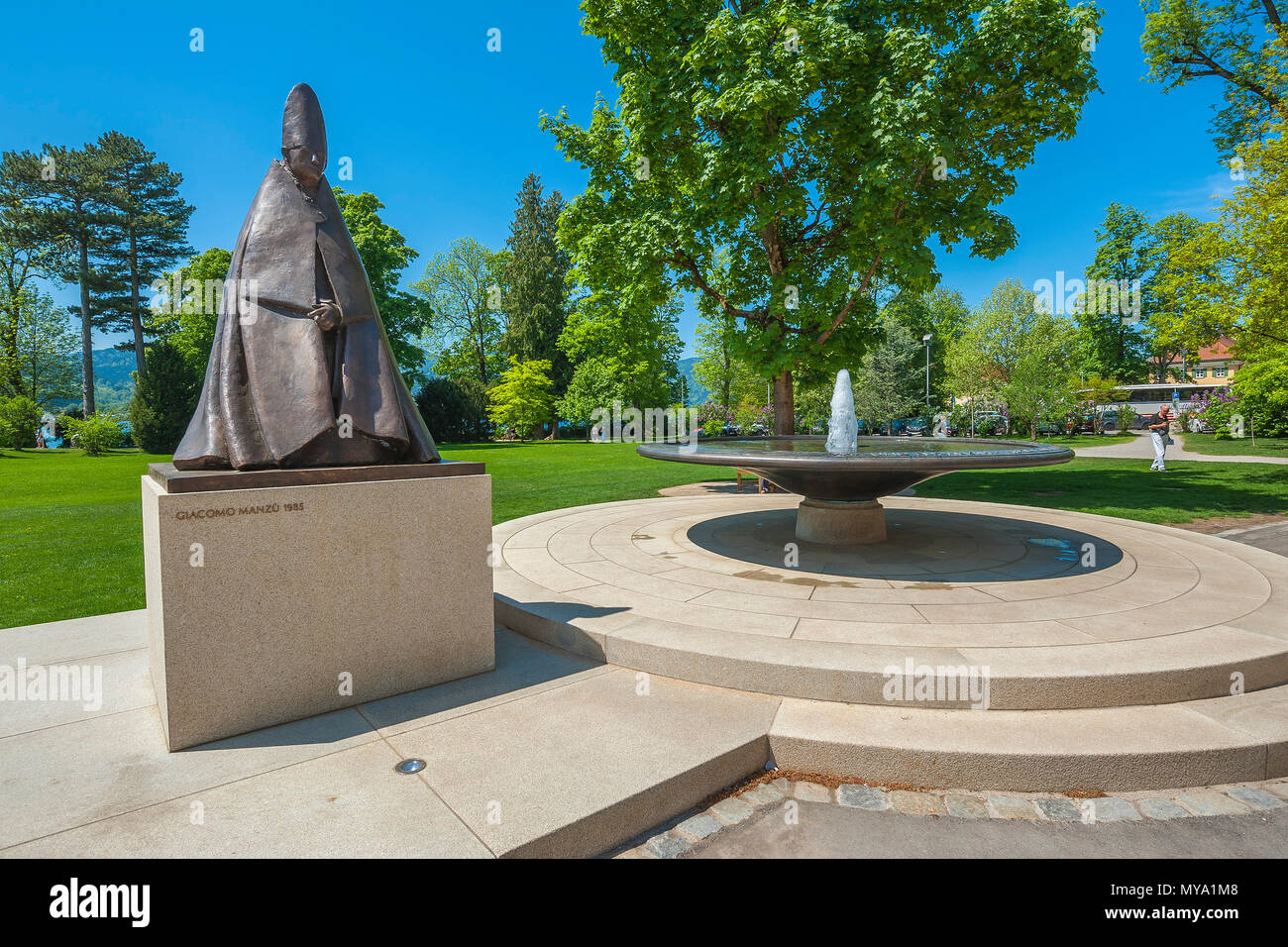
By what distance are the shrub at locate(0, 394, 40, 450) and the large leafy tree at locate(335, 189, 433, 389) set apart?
873 inches

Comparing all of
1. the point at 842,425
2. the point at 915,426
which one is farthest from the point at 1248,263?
the point at 915,426

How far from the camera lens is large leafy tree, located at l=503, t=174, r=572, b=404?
5450cm

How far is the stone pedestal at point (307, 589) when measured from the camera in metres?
3.80

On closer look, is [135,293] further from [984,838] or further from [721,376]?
[984,838]

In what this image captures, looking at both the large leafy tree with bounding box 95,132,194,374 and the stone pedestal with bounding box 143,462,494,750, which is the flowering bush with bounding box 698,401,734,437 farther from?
the large leafy tree with bounding box 95,132,194,374

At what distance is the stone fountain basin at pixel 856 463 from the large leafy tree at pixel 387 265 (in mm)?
38845

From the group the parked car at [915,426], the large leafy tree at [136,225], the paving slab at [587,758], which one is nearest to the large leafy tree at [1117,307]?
the parked car at [915,426]

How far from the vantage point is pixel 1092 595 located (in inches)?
241

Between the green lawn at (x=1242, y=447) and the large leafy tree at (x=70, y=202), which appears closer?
the green lawn at (x=1242, y=447)

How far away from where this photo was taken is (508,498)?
16.7 meters

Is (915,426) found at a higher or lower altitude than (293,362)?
lower

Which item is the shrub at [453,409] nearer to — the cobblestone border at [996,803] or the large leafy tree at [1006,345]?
the large leafy tree at [1006,345]

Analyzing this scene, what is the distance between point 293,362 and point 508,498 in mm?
12312
